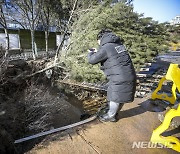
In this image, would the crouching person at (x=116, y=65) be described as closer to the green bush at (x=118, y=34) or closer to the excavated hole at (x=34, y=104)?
the excavated hole at (x=34, y=104)

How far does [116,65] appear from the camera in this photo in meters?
3.06

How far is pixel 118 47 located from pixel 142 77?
207 inches

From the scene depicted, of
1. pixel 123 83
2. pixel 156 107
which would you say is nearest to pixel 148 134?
pixel 123 83

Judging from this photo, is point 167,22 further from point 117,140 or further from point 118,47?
point 117,140

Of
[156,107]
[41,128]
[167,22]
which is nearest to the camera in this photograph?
[156,107]

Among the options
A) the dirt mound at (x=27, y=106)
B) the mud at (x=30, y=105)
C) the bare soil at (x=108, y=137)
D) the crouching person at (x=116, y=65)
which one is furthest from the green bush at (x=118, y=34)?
the crouching person at (x=116, y=65)

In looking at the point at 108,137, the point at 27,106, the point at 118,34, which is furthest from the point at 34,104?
the point at 108,137

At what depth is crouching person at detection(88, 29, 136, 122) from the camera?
3030 mm

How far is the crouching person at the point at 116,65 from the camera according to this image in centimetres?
303

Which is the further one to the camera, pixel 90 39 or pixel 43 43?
pixel 43 43

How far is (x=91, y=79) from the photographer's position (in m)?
10.9

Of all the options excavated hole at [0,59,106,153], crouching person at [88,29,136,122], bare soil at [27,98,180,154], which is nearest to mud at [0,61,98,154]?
excavated hole at [0,59,106,153]

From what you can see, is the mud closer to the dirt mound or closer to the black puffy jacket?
the dirt mound

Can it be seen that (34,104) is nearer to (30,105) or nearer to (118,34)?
(30,105)
